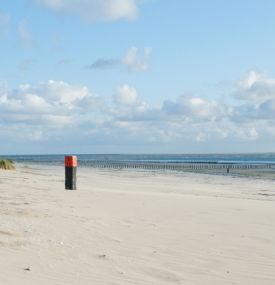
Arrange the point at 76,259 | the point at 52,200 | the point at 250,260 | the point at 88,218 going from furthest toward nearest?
the point at 52,200, the point at 88,218, the point at 250,260, the point at 76,259

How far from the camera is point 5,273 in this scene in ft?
18.7

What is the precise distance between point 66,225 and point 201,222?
3074 mm

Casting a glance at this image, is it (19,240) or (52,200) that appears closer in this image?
(19,240)

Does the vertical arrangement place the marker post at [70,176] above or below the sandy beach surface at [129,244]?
above

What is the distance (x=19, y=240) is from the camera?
24.1 feet

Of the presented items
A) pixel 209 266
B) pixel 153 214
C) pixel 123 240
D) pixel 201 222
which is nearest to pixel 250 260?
pixel 209 266

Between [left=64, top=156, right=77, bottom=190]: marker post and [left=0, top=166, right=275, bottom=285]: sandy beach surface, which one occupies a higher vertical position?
[left=64, top=156, right=77, bottom=190]: marker post

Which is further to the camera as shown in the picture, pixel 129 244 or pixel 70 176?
pixel 70 176

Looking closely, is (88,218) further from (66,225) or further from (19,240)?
(19,240)

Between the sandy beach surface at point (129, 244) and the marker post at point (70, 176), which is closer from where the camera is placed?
the sandy beach surface at point (129, 244)

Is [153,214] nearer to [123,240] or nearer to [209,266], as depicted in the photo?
[123,240]

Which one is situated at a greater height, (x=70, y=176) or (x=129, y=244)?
(x=70, y=176)

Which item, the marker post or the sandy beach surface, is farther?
the marker post

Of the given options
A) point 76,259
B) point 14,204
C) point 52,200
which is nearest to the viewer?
point 76,259
